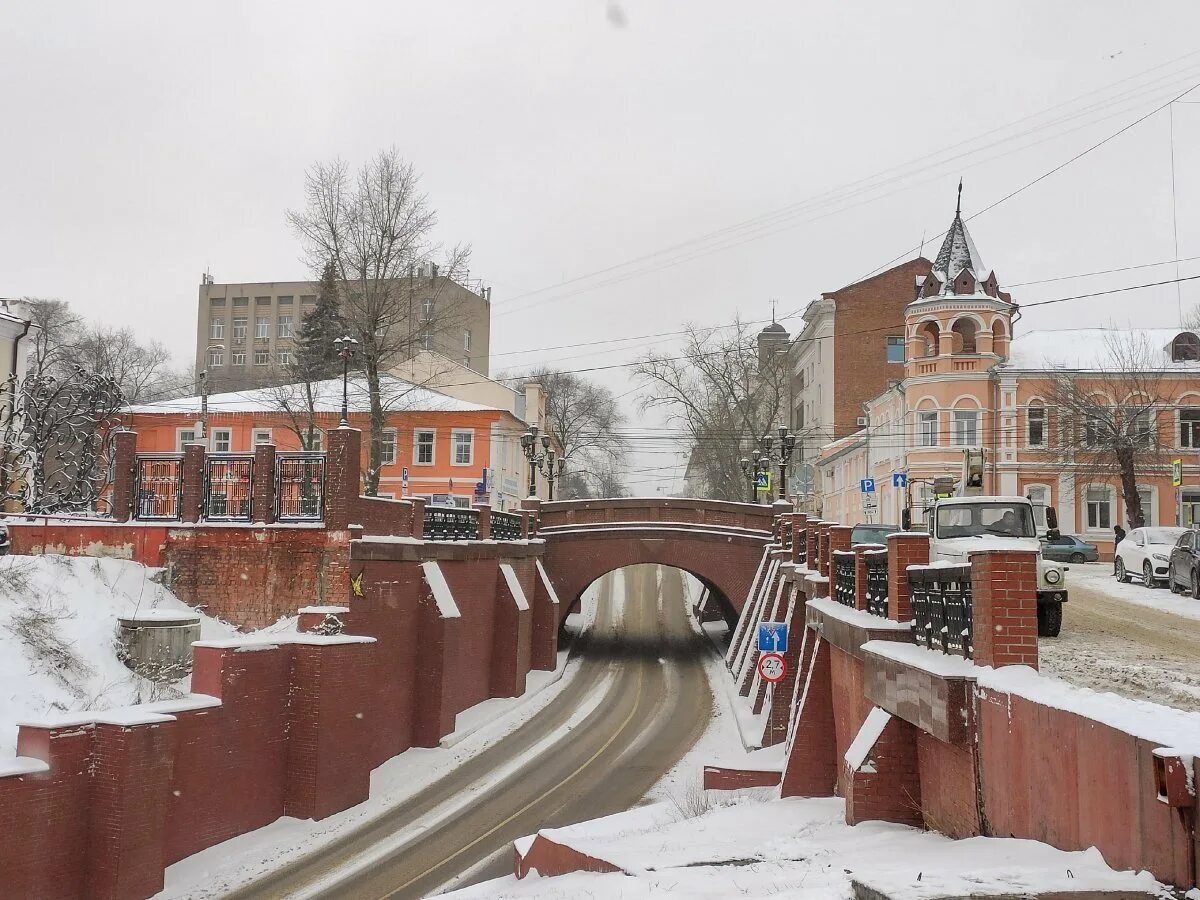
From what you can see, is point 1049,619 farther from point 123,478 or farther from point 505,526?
point 505,526

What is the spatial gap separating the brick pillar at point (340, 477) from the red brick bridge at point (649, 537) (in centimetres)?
1646

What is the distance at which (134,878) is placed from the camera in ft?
41.8

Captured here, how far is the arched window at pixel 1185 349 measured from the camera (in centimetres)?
4319

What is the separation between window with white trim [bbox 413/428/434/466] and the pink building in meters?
19.7

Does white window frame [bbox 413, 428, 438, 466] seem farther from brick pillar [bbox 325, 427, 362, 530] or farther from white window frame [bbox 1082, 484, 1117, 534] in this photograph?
white window frame [bbox 1082, 484, 1117, 534]

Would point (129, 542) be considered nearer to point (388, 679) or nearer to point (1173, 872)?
point (388, 679)

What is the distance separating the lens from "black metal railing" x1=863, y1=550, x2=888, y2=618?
39.2 feet

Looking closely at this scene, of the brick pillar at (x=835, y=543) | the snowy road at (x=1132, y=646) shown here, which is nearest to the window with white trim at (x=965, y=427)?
the snowy road at (x=1132, y=646)

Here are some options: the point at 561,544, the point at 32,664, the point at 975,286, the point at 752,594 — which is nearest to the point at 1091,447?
the point at 975,286

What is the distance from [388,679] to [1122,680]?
574 inches

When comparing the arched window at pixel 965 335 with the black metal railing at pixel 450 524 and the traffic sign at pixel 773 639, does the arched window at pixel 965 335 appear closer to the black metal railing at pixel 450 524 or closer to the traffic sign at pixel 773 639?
the black metal railing at pixel 450 524

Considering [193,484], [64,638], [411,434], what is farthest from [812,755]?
[411,434]

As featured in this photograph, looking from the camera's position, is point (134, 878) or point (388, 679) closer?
point (134, 878)

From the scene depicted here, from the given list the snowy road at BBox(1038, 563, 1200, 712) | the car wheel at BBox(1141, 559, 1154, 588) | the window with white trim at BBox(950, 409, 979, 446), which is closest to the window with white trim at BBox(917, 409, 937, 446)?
the window with white trim at BBox(950, 409, 979, 446)
